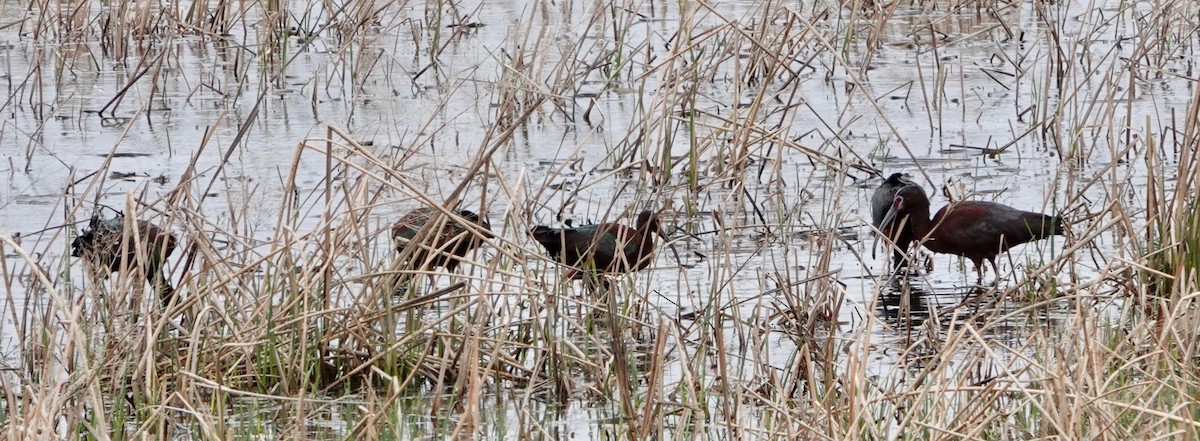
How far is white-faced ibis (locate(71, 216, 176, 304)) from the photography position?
14.6ft

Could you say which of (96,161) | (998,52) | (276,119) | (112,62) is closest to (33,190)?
(96,161)

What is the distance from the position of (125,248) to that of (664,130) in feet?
12.9

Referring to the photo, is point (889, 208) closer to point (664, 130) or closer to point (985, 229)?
point (985, 229)

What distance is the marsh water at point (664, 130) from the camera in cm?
582

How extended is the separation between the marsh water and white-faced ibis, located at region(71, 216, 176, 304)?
0.12m

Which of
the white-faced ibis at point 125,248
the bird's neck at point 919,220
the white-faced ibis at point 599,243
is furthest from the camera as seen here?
the bird's neck at point 919,220

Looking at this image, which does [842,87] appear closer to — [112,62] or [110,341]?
[112,62]

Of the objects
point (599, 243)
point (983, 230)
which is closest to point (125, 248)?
point (599, 243)

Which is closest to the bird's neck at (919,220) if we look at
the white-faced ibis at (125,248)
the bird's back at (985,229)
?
the bird's back at (985,229)

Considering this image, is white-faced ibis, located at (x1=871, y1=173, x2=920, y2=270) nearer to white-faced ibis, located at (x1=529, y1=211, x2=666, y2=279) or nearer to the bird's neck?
the bird's neck

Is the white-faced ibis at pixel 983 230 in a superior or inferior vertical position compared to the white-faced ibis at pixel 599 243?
superior

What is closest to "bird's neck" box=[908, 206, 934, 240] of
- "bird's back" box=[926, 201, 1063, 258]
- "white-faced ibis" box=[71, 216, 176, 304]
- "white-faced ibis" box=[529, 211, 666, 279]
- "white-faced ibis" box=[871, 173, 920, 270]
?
"white-faced ibis" box=[871, 173, 920, 270]

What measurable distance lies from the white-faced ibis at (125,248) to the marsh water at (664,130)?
0.12 metres

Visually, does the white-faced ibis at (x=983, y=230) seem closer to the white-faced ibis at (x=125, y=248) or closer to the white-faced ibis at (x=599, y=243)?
the white-faced ibis at (x=599, y=243)
